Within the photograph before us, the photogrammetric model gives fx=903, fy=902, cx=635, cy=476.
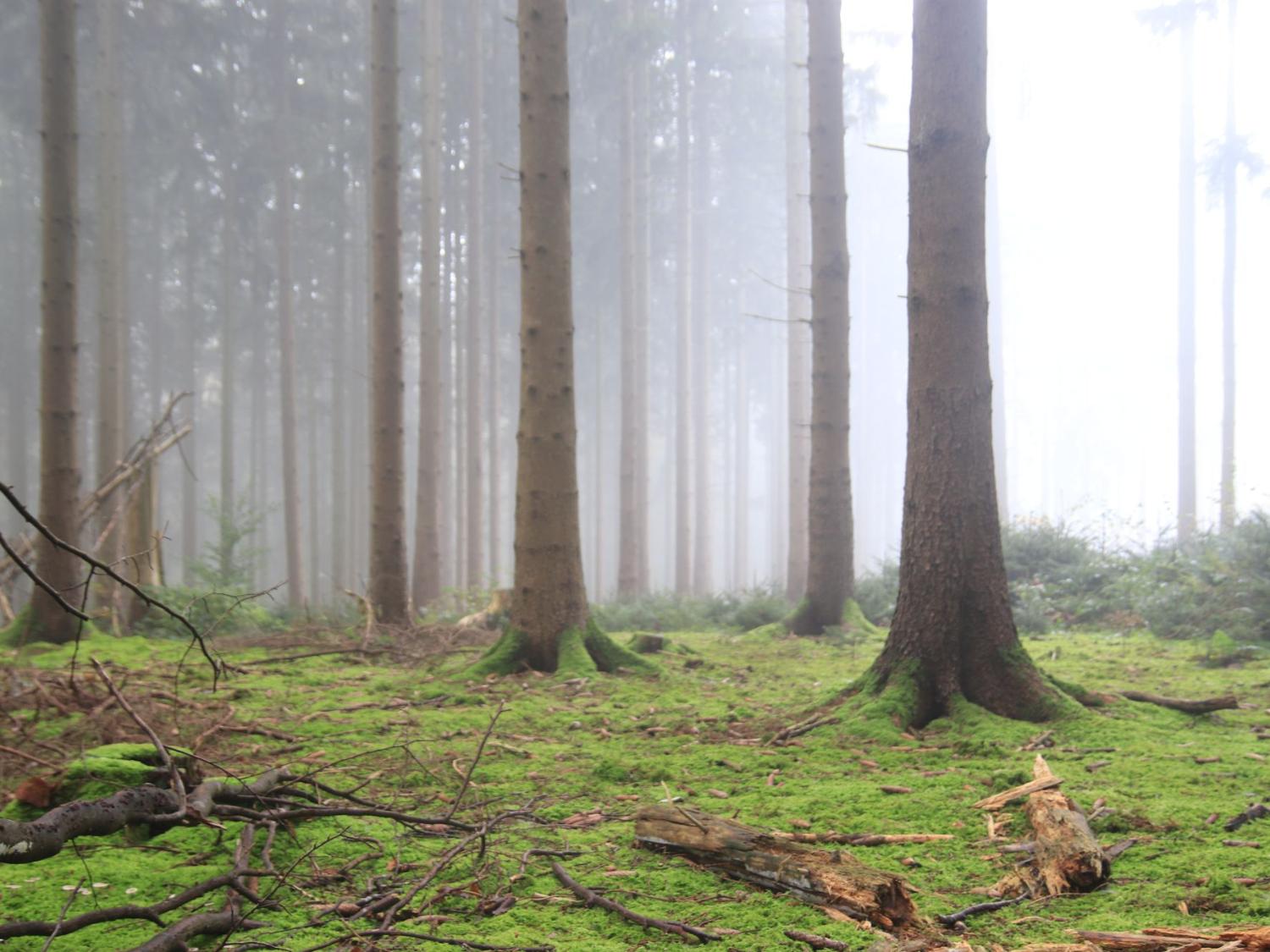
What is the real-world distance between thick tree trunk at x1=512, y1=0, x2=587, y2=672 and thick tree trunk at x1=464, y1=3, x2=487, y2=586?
11.8m

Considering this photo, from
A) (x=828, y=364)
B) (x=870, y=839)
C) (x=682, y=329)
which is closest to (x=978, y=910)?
(x=870, y=839)

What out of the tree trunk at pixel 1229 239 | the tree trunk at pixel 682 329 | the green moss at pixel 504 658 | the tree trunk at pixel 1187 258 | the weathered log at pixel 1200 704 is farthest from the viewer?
the tree trunk at pixel 1229 239

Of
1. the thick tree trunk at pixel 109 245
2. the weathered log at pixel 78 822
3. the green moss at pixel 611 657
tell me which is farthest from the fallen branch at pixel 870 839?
the thick tree trunk at pixel 109 245

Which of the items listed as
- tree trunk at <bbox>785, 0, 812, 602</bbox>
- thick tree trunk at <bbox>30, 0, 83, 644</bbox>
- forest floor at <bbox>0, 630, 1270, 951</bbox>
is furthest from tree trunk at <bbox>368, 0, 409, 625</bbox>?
tree trunk at <bbox>785, 0, 812, 602</bbox>

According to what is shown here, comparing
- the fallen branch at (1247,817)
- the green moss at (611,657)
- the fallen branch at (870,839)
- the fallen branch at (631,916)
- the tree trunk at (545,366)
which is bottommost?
the green moss at (611,657)

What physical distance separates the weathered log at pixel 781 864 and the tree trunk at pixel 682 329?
18.7 m

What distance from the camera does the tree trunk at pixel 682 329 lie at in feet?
75.6

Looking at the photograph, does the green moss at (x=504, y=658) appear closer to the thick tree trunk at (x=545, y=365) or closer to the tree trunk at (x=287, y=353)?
the thick tree trunk at (x=545, y=365)

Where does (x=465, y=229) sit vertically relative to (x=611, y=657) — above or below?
above

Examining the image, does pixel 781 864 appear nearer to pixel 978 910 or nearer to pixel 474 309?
pixel 978 910

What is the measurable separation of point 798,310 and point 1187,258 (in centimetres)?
1254

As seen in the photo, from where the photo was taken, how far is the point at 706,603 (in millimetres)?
15523

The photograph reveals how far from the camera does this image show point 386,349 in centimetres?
1135

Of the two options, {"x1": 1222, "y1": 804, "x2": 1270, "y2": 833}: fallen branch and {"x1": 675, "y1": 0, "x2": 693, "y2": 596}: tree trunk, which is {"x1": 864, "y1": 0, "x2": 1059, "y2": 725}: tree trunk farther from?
{"x1": 675, "y1": 0, "x2": 693, "y2": 596}: tree trunk
